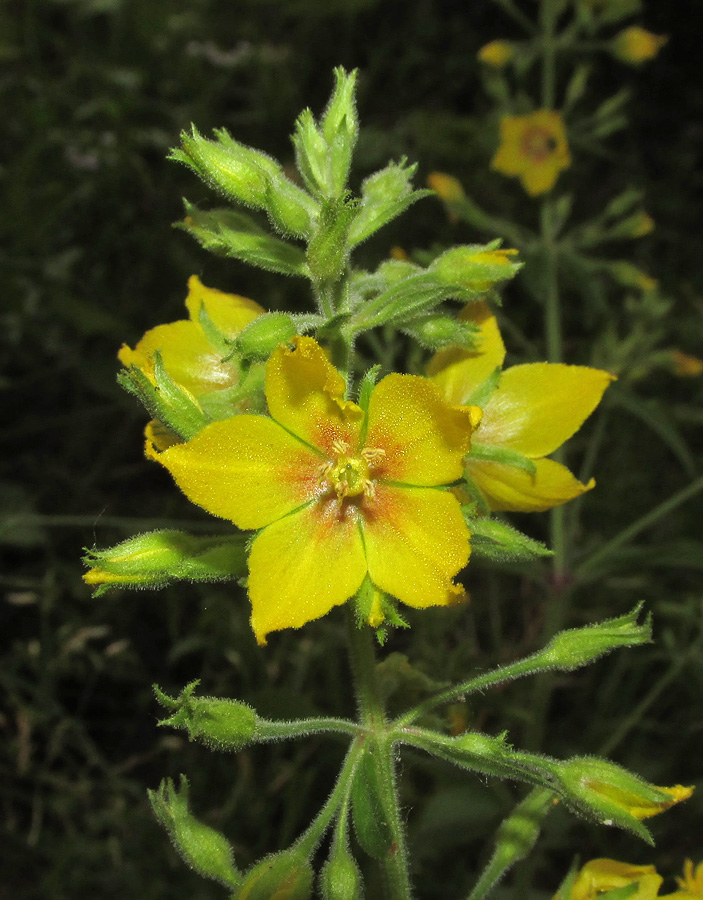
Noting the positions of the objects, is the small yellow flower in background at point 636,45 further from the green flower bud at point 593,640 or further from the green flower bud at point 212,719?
the green flower bud at point 212,719

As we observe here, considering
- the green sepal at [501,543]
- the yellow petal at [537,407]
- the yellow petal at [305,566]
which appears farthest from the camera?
the yellow petal at [537,407]

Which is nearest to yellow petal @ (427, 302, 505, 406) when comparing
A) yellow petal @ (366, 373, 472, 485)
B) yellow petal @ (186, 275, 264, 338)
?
yellow petal @ (366, 373, 472, 485)

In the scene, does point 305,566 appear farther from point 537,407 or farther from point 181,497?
point 181,497

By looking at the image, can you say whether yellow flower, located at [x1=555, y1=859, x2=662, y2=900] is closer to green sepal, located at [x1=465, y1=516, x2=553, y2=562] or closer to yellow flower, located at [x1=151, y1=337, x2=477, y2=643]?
green sepal, located at [x1=465, y1=516, x2=553, y2=562]

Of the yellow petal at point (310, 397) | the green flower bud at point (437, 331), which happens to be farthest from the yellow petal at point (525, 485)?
the yellow petal at point (310, 397)

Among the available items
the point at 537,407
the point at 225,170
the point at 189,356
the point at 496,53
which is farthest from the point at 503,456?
the point at 496,53

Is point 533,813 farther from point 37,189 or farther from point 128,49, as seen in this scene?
point 128,49
